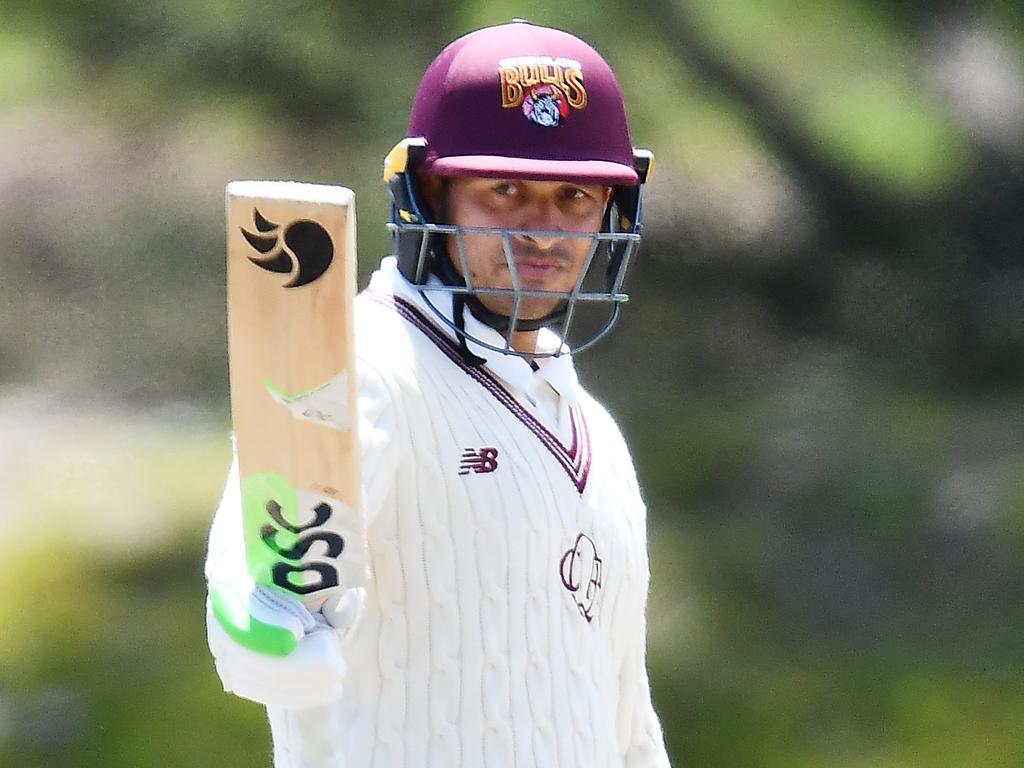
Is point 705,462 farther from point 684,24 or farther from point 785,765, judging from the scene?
point 684,24

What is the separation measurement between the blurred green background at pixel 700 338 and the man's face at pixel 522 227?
69.0 inches

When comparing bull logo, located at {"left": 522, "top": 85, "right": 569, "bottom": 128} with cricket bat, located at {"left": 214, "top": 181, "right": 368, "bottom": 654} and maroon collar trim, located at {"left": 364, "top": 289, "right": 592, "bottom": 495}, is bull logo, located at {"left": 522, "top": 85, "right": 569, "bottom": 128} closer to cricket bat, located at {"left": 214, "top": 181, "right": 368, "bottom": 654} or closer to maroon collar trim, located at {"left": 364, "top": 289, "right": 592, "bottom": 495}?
maroon collar trim, located at {"left": 364, "top": 289, "right": 592, "bottom": 495}

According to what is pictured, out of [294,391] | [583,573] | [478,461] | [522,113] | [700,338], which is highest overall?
[522,113]

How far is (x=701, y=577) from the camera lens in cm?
355

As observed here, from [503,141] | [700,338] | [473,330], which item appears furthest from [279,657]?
[700,338]

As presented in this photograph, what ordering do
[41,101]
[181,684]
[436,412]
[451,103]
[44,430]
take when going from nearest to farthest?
1. [436,412]
2. [451,103]
3. [181,684]
4. [44,430]
5. [41,101]

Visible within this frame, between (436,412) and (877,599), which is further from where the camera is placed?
(877,599)

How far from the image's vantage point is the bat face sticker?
104 cm

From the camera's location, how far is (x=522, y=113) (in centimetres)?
137

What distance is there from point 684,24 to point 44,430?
1927mm

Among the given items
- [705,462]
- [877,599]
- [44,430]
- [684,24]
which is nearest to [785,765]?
[877,599]

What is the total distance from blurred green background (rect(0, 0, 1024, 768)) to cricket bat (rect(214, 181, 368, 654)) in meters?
1.90

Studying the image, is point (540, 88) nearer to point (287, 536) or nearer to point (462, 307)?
point (462, 307)

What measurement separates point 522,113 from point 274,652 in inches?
20.2
